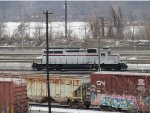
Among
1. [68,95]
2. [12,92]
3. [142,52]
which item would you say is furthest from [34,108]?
[142,52]

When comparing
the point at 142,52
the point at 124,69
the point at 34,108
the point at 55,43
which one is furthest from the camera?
the point at 55,43

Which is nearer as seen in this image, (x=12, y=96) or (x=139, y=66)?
(x=12, y=96)

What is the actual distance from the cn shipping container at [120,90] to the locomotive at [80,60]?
16.8 m

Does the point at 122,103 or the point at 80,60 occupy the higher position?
the point at 80,60

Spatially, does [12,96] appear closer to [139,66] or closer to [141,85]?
[141,85]

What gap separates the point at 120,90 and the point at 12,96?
22.5 ft

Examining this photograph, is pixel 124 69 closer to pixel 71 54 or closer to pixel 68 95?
pixel 71 54

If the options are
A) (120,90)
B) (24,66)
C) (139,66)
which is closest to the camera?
(120,90)

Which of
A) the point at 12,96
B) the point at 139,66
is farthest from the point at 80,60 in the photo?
the point at 12,96

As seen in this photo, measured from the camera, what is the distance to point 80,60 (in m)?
46.2

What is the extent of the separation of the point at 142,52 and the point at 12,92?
37.2 m

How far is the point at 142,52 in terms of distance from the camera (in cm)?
5981

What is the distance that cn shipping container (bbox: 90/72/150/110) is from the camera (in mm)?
26264

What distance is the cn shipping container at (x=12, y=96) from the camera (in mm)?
25188
